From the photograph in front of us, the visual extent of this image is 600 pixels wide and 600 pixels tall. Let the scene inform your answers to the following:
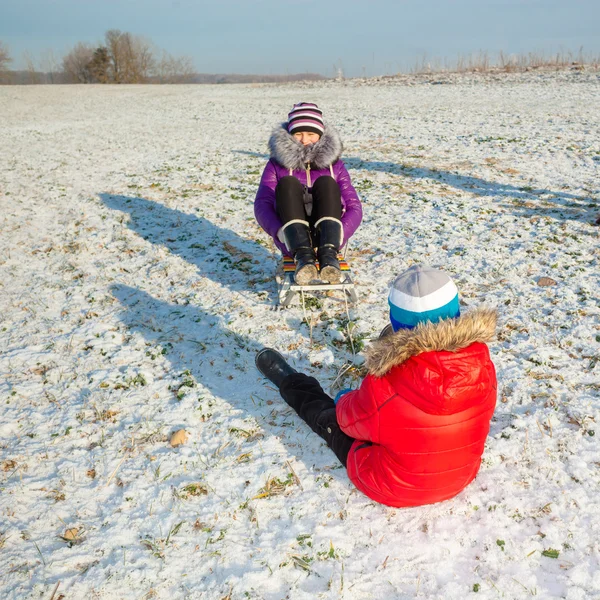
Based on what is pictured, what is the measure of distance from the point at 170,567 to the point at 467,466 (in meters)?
1.66

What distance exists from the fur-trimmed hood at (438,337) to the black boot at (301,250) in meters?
1.91

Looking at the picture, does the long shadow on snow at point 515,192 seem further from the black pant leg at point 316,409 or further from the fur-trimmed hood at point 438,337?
the fur-trimmed hood at point 438,337

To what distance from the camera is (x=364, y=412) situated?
2.46m

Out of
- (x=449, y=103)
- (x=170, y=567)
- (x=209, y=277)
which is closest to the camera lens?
(x=170, y=567)

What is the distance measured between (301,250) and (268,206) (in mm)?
841

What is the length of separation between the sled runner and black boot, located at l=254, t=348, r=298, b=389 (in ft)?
→ 2.56

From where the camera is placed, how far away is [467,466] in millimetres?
2580

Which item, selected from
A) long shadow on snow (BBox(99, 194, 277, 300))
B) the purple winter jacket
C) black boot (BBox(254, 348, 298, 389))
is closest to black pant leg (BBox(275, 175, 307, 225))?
the purple winter jacket

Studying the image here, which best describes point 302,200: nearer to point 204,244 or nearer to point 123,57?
point 204,244

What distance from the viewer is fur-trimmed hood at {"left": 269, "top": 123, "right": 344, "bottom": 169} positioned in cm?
494

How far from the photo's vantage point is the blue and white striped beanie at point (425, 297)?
90.4 inches

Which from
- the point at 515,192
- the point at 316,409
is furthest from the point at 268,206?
the point at 515,192

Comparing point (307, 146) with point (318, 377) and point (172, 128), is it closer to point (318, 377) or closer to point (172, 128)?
point (318, 377)

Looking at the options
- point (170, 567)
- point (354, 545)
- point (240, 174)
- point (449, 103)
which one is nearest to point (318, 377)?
point (354, 545)
